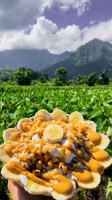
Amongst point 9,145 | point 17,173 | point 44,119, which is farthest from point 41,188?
point 44,119

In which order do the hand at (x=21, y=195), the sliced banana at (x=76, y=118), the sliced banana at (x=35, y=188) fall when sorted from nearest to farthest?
the sliced banana at (x=35, y=188)
the hand at (x=21, y=195)
the sliced banana at (x=76, y=118)

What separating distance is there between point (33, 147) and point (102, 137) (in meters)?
0.77

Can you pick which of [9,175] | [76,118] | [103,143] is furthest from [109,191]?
[9,175]

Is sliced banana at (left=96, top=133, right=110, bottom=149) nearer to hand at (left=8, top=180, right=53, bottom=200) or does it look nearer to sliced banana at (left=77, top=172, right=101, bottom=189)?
sliced banana at (left=77, top=172, right=101, bottom=189)

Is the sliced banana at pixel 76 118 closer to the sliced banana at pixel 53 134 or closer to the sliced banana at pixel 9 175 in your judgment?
the sliced banana at pixel 53 134

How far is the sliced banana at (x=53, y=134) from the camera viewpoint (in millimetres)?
1350

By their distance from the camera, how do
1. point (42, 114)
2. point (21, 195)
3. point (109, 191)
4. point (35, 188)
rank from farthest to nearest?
point (42, 114) → point (109, 191) → point (21, 195) → point (35, 188)

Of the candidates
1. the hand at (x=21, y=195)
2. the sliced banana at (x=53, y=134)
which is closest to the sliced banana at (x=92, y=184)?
the hand at (x=21, y=195)

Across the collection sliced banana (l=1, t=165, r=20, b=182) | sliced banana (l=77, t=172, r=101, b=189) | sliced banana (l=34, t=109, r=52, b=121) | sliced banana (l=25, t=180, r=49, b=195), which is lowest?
sliced banana (l=77, t=172, r=101, b=189)

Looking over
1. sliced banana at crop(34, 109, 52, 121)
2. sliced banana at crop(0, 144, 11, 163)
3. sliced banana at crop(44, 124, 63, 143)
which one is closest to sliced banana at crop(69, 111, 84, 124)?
sliced banana at crop(34, 109, 52, 121)

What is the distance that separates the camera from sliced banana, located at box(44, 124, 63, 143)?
1.35 metres

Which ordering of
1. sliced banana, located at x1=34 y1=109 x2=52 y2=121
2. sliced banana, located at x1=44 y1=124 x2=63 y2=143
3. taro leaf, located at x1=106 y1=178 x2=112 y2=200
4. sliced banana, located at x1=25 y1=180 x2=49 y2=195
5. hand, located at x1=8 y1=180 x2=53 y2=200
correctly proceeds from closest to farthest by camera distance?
sliced banana, located at x1=25 y1=180 x2=49 y2=195, hand, located at x1=8 y1=180 x2=53 y2=200, sliced banana, located at x1=44 y1=124 x2=63 y2=143, taro leaf, located at x1=106 y1=178 x2=112 y2=200, sliced banana, located at x1=34 y1=109 x2=52 y2=121

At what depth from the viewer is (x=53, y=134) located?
1377mm

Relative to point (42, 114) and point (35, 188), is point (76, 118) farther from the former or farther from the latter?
point (35, 188)
